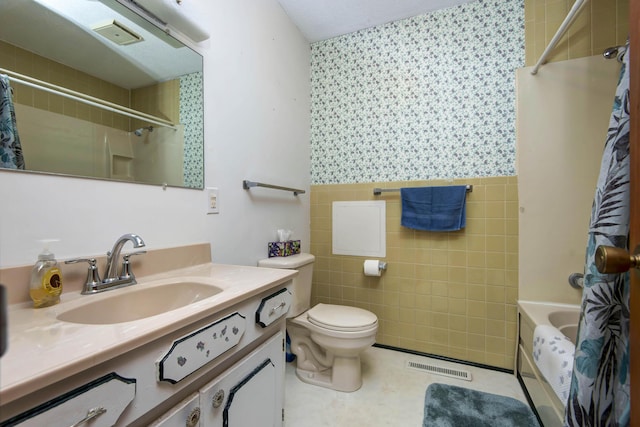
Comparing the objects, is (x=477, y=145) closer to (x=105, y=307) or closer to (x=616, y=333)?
(x=616, y=333)

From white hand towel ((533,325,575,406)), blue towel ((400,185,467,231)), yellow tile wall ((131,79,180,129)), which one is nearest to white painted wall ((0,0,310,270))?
yellow tile wall ((131,79,180,129))

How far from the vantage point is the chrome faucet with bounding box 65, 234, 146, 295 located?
33.7 inches

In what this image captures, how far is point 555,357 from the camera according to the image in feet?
3.66

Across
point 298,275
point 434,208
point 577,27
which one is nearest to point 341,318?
point 298,275

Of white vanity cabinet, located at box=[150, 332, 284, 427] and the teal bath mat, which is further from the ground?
white vanity cabinet, located at box=[150, 332, 284, 427]

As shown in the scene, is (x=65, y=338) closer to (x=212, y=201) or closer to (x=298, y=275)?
(x=212, y=201)

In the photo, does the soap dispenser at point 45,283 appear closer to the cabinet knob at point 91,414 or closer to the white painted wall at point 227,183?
the white painted wall at point 227,183

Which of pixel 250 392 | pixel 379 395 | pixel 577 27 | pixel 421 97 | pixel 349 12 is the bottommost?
pixel 379 395

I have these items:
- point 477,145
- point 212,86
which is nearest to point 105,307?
point 212,86

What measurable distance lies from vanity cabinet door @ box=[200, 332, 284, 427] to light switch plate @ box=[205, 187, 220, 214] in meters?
0.70

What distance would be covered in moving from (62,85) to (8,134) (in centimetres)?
23

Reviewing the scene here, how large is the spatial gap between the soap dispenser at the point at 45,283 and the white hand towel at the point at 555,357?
163 centimetres

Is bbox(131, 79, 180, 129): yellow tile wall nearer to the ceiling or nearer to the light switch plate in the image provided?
the light switch plate

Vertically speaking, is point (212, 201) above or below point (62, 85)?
below
